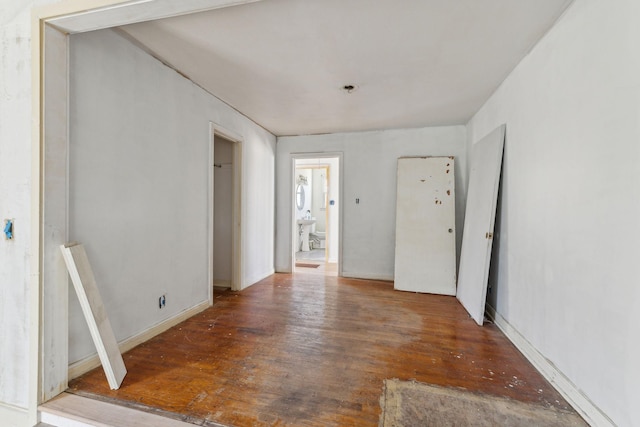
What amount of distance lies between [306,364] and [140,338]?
4.68 ft

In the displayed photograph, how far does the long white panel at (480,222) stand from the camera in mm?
2822

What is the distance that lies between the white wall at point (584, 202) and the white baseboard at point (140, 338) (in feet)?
10.1

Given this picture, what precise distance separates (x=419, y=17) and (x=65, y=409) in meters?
3.19

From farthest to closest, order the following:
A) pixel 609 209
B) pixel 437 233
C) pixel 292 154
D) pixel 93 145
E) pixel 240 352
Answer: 1. pixel 292 154
2. pixel 437 233
3. pixel 240 352
4. pixel 93 145
5. pixel 609 209

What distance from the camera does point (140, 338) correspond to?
7.77 feet

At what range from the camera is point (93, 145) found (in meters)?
2.00

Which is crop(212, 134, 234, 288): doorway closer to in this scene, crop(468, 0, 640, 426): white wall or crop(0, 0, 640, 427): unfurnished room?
crop(0, 0, 640, 427): unfurnished room

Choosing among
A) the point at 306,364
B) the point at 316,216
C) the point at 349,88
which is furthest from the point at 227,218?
the point at 316,216

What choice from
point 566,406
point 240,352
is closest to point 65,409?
point 240,352

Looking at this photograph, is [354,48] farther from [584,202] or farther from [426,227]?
[426,227]

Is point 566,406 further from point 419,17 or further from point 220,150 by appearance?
point 220,150

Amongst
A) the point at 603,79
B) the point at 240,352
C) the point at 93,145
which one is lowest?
the point at 240,352

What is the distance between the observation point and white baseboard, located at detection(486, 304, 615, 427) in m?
1.49

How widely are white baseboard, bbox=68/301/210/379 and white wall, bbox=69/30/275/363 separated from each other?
5 centimetres
